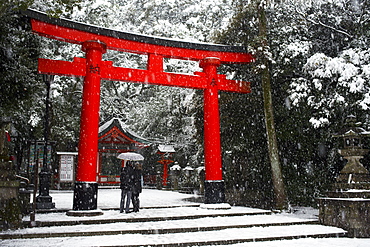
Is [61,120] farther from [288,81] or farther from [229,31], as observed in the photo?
[288,81]

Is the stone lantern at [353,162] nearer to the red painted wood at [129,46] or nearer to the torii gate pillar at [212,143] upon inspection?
the torii gate pillar at [212,143]

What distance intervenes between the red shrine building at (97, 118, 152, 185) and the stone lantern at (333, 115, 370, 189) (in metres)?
15.5

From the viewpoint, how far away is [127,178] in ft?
29.3

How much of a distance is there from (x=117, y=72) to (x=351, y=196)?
296 inches

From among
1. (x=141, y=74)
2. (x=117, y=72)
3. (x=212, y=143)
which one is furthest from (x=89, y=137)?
(x=212, y=143)

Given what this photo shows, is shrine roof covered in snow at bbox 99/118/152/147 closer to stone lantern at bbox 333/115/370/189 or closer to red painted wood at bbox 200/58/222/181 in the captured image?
red painted wood at bbox 200/58/222/181

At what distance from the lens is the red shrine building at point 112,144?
70.3 feet

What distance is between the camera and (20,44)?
8867 mm

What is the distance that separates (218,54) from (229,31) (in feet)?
6.49

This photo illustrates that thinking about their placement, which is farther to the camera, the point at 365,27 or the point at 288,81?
the point at 288,81

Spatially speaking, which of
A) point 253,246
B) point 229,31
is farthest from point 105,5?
point 253,246

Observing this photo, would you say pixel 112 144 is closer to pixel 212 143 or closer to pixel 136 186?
pixel 212 143

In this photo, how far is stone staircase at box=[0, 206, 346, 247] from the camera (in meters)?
5.96

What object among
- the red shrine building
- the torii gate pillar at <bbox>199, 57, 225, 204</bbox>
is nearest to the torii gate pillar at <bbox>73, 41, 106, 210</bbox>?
the torii gate pillar at <bbox>199, 57, 225, 204</bbox>
